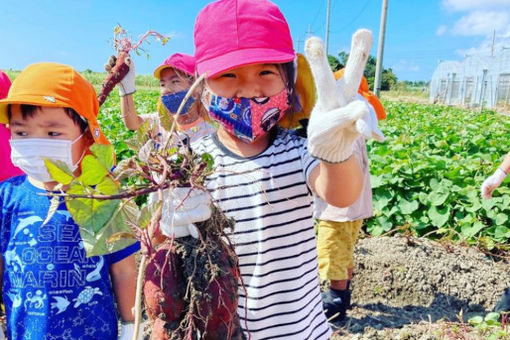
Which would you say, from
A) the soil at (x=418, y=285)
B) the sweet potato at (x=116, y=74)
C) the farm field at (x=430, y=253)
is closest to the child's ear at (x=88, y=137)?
the sweet potato at (x=116, y=74)

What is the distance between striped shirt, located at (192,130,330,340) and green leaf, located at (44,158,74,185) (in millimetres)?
490

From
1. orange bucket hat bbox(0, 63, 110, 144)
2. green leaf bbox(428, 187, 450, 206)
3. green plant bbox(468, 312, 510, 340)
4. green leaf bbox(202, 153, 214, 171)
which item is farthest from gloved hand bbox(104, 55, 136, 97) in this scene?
green leaf bbox(428, 187, 450, 206)

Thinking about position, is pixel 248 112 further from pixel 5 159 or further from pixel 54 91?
pixel 5 159

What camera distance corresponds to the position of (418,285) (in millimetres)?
3457

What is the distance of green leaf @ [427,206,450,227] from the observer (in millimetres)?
4195

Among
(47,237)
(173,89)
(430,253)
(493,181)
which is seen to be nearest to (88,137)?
(47,237)

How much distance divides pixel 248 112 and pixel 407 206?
3.57m

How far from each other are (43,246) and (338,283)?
2101mm

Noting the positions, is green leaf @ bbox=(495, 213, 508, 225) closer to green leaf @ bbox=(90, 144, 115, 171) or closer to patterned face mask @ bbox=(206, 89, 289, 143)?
patterned face mask @ bbox=(206, 89, 289, 143)

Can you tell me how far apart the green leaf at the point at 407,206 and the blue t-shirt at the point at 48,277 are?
3.54m

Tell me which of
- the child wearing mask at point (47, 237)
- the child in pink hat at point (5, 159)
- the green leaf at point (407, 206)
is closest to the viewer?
→ the child wearing mask at point (47, 237)

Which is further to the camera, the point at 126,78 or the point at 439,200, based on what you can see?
the point at 439,200

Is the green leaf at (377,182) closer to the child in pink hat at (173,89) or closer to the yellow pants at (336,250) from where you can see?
the yellow pants at (336,250)

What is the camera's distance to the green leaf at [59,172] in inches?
36.8
